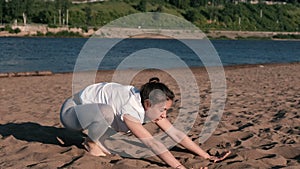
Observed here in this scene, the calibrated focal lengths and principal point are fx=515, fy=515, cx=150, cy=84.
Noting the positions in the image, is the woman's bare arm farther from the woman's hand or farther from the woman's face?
the woman's hand

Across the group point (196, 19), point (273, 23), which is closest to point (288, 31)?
point (273, 23)

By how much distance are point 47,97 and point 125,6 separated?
106885 millimetres

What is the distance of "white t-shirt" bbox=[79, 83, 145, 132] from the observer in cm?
532

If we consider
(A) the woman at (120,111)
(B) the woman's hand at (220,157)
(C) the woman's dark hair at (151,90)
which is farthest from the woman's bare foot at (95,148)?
(B) the woman's hand at (220,157)

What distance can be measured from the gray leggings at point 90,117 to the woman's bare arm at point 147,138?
0.84 ft

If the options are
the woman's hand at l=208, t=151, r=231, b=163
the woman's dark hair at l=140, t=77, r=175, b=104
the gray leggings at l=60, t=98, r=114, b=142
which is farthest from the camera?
the woman's hand at l=208, t=151, r=231, b=163

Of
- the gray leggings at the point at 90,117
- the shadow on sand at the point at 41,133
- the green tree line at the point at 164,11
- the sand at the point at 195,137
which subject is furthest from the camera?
the green tree line at the point at 164,11

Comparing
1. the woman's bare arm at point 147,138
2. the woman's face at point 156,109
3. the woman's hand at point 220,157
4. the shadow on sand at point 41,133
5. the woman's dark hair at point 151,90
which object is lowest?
the shadow on sand at point 41,133

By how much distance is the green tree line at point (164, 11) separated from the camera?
97.5 meters

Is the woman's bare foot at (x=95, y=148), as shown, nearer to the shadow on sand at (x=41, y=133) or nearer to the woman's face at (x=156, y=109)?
the shadow on sand at (x=41, y=133)

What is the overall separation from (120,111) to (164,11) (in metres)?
106

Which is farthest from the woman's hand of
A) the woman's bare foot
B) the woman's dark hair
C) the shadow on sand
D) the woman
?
the shadow on sand

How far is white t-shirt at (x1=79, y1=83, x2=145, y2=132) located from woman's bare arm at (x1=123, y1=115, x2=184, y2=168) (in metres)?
0.06

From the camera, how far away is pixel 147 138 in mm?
5379
